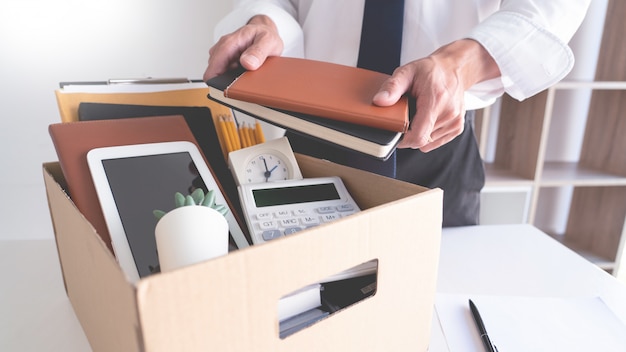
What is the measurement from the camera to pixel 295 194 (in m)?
0.48

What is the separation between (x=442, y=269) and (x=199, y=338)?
437 mm

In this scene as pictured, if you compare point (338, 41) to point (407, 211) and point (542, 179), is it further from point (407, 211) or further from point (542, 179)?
point (542, 179)

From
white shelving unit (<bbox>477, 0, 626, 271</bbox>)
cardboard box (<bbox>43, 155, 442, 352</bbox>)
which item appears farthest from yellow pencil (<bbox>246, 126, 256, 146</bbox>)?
white shelving unit (<bbox>477, 0, 626, 271</bbox>)

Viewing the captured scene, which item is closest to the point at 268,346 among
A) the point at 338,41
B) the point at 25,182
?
the point at 338,41

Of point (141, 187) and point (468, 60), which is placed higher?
point (468, 60)

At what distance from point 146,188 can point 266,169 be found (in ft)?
0.48

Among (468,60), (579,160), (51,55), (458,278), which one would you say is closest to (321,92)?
(468,60)

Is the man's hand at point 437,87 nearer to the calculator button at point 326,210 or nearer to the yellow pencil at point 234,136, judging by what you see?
the calculator button at point 326,210

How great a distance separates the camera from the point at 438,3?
2.25 feet

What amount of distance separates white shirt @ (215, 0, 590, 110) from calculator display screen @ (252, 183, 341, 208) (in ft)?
0.94

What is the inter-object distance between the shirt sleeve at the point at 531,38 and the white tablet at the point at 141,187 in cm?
40

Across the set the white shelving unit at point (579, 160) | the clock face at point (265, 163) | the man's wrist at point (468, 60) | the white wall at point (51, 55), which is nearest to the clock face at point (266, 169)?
the clock face at point (265, 163)

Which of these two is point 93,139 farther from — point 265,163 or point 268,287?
point 268,287

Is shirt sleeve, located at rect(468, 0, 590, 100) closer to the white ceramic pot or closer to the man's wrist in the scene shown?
the man's wrist
